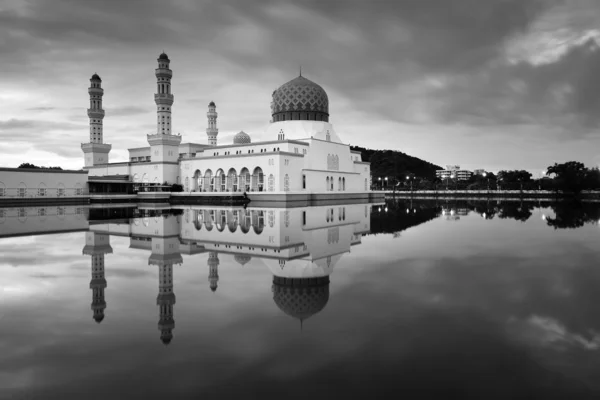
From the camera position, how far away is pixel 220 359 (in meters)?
3.32

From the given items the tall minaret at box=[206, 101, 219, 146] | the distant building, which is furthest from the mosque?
the distant building

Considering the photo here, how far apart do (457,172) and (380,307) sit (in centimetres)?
14811

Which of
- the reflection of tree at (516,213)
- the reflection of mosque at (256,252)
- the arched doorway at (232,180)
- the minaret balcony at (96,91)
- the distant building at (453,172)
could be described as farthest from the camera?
the distant building at (453,172)

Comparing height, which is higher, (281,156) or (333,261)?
(281,156)

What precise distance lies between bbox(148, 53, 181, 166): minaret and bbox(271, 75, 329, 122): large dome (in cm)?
1047

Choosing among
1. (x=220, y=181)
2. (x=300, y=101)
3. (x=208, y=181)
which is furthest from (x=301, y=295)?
(x=208, y=181)

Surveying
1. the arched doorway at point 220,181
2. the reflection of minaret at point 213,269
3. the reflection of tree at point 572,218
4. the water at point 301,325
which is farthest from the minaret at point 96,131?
the reflection of tree at point 572,218

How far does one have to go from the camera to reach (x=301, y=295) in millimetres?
5316

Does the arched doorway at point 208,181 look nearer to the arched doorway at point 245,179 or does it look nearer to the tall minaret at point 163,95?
the arched doorway at point 245,179

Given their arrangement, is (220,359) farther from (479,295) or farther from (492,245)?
(492,245)

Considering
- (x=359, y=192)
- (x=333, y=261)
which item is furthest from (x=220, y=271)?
(x=359, y=192)

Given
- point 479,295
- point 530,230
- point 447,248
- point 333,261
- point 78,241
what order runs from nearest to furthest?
point 479,295 → point 333,261 → point 447,248 → point 78,241 → point 530,230

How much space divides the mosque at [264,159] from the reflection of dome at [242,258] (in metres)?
23.5

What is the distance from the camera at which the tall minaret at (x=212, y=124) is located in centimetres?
4981
